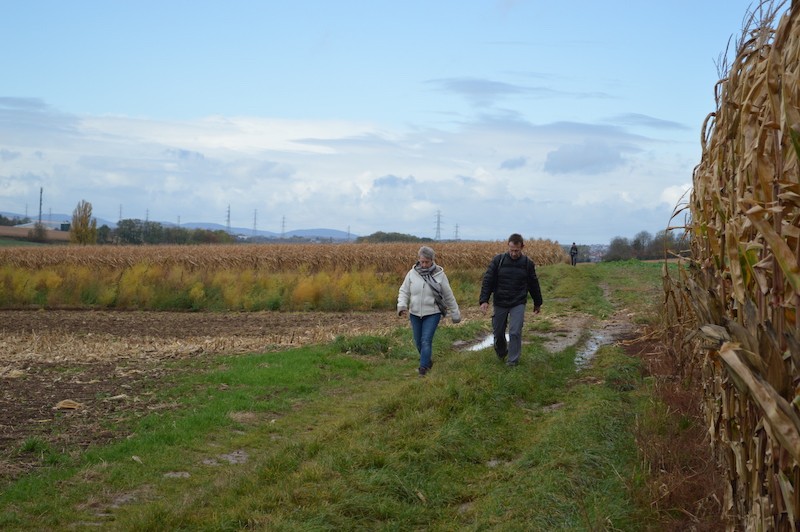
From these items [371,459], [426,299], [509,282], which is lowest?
[371,459]

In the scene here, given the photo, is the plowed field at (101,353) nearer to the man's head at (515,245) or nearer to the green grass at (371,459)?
the green grass at (371,459)

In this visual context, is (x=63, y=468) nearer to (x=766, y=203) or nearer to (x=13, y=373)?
(x=13, y=373)

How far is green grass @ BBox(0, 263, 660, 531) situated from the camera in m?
6.89

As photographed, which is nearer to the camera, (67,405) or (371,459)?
(371,459)

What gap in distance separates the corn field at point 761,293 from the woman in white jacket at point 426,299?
611 cm

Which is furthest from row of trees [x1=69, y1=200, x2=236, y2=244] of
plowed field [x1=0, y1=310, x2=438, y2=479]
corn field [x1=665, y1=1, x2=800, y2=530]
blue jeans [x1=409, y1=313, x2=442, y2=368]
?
corn field [x1=665, y1=1, x2=800, y2=530]

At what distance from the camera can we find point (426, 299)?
1304cm

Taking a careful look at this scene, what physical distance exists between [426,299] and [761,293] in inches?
337

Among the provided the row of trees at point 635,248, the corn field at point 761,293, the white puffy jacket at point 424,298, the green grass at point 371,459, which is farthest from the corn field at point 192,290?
the row of trees at point 635,248

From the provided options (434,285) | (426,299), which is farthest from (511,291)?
Result: (426,299)

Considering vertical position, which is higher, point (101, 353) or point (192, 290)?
point (192, 290)

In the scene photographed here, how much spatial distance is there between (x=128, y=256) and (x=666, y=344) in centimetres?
3362

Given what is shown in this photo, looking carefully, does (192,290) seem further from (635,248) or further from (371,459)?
(635,248)

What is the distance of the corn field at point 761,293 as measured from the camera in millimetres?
3586
